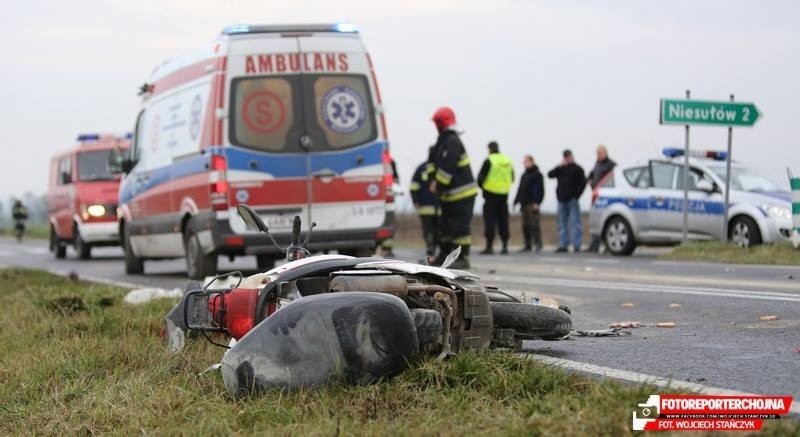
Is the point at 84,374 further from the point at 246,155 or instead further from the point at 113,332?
the point at 246,155

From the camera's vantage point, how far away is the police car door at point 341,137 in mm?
12758

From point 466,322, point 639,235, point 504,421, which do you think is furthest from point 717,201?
point 504,421

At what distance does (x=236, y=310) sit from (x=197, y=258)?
7.84 m

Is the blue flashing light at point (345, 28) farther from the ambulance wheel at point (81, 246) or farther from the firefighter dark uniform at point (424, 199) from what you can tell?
the ambulance wheel at point (81, 246)

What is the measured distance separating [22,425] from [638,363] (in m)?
2.78

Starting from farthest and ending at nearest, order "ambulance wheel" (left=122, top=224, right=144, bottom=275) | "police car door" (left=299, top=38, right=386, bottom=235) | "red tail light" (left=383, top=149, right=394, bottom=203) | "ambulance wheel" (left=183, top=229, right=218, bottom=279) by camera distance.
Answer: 1. "ambulance wheel" (left=122, top=224, right=144, bottom=275)
2. "ambulance wheel" (left=183, top=229, right=218, bottom=279)
3. "red tail light" (left=383, top=149, right=394, bottom=203)
4. "police car door" (left=299, top=38, right=386, bottom=235)

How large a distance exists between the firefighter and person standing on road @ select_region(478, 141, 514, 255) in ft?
23.5

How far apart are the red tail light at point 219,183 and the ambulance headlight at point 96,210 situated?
12.4 metres

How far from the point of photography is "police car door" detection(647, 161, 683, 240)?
1895 centimetres

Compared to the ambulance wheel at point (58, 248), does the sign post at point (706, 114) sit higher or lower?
higher

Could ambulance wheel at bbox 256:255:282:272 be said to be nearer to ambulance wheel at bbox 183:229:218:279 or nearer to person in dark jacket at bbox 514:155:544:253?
ambulance wheel at bbox 183:229:218:279

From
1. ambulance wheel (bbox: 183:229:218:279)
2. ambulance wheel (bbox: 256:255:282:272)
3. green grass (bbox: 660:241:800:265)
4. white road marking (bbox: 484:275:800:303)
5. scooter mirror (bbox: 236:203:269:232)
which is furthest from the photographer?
green grass (bbox: 660:241:800:265)

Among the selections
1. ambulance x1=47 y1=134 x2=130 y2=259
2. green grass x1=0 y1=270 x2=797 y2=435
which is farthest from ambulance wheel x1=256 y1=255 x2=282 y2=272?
ambulance x1=47 y1=134 x2=130 y2=259

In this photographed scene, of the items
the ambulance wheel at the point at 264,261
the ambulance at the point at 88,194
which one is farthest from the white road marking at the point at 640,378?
the ambulance at the point at 88,194
